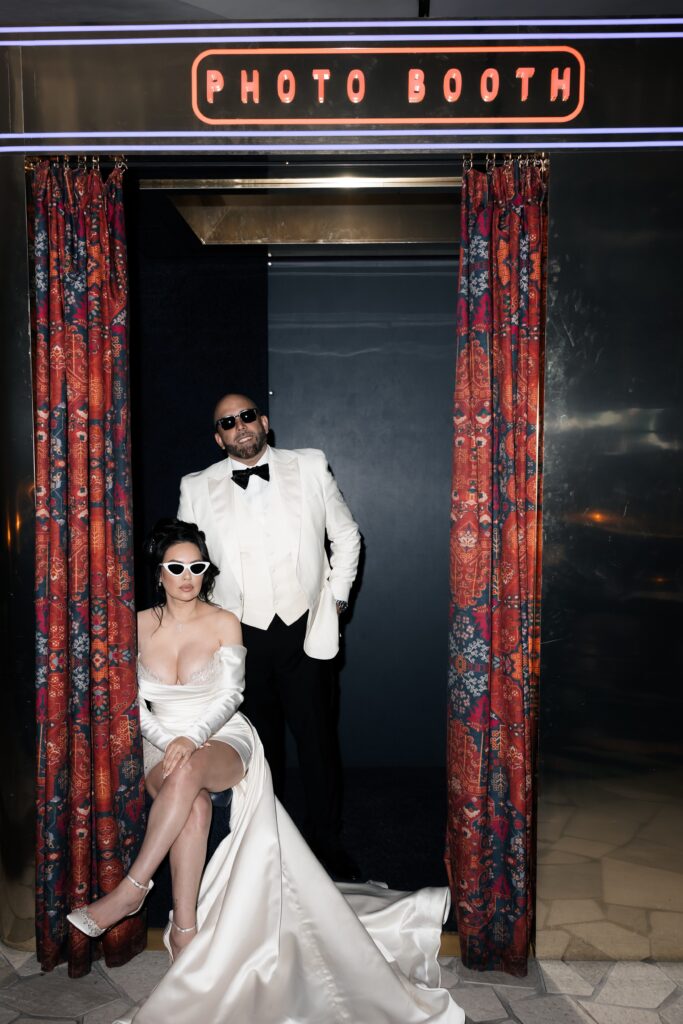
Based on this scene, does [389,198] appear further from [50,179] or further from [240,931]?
[240,931]

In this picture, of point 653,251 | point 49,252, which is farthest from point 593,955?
A: point 49,252

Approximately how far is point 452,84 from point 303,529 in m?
1.69

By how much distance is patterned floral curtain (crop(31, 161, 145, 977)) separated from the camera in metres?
2.82

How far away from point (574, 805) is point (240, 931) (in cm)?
119

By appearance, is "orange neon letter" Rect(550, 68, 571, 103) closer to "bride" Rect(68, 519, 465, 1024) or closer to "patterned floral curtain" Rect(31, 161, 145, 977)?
"patterned floral curtain" Rect(31, 161, 145, 977)

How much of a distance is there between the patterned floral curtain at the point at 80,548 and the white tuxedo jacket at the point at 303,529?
508mm

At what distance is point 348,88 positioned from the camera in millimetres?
2803

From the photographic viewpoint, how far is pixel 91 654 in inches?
112

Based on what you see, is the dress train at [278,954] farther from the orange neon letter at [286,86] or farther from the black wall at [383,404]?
the orange neon letter at [286,86]

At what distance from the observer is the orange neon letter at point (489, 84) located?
2789 millimetres

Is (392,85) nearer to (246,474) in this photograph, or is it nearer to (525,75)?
(525,75)

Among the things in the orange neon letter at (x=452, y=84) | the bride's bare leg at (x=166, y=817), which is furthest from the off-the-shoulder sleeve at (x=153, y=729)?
the orange neon letter at (x=452, y=84)

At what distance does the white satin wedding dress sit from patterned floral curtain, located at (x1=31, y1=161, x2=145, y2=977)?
0.57ft

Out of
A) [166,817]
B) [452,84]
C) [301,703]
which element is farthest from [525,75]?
[166,817]
